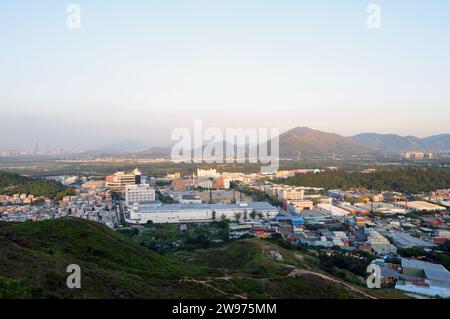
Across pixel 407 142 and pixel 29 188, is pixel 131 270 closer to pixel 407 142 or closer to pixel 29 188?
pixel 29 188

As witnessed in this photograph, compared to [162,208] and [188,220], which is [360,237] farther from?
[162,208]

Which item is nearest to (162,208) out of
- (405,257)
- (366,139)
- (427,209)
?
(405,257)

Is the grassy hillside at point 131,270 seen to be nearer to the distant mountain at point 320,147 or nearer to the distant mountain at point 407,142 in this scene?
the distant mountain at point 320,147

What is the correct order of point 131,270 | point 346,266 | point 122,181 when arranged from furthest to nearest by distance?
point 122,181, point 346,266, point 131,270

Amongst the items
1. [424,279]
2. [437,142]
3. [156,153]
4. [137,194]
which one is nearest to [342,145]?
[437,142]

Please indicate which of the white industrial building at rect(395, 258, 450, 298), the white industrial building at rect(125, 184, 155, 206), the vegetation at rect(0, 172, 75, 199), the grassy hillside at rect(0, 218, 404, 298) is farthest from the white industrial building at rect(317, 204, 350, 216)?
the vegetation at rect(0, 172, 75, 199)

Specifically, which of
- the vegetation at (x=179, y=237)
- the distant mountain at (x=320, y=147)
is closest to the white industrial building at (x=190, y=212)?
the vegetation at (x=179, y=237)
